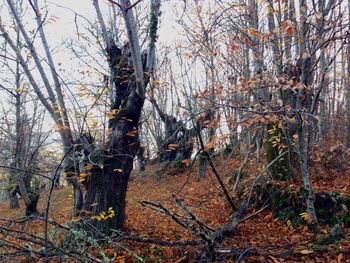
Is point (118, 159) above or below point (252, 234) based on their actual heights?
above

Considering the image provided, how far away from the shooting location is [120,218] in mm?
4766

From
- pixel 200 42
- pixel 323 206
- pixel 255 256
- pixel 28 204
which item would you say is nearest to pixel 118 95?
pixel 255 256

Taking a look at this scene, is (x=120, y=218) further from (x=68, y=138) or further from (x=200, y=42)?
(x=200, y=42)

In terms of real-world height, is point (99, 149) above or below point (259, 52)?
below

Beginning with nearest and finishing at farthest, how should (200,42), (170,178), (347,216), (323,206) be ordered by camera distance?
(347,216) → (323,206) → (200,42) → (170,178)

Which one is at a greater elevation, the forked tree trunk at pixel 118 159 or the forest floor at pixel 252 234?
the forked tree trunk at pixel 118 159

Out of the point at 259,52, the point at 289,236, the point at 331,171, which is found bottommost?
the point at 289,236

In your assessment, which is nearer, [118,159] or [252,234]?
[118,159]

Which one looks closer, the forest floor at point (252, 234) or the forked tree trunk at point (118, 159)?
the forest floor at point (252, 234)

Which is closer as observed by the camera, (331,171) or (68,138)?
(68,138)

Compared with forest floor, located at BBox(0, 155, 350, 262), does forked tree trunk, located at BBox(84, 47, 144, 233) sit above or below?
above

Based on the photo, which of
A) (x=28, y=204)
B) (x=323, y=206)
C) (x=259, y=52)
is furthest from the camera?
(x=28, y=204)

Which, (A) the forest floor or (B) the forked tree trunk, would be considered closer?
(A) the forest floor

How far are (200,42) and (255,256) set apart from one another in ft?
28.1
